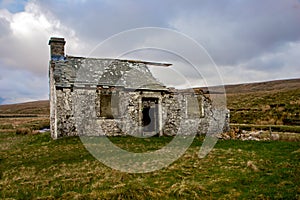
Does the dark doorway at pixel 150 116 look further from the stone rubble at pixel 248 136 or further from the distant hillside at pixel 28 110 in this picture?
the distant hillside at pixel 28 110

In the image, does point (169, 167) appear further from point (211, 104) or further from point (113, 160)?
point (211, 104)

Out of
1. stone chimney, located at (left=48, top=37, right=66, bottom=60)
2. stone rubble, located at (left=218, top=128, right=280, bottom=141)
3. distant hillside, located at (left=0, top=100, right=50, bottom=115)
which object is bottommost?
stone rubble, located at (left=218, top=128, right=280, bottom=141)

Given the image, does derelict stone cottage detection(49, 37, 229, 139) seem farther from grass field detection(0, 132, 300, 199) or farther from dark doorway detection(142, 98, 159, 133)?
grass field detection(0, 132, 300, 199)

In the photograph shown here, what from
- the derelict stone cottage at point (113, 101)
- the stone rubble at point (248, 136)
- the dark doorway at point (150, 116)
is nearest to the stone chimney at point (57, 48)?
the derelict stone cottage at point (113, 101)

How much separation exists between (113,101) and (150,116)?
4850 mm

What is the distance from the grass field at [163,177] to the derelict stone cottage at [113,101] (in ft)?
14.7

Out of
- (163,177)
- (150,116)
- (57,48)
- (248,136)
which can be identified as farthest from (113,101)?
(163,177)

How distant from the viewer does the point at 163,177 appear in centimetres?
904

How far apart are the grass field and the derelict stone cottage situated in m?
4.48

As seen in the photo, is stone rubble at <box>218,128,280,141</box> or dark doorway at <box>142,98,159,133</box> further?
dark doorway at <box>142,98,159,133</box>

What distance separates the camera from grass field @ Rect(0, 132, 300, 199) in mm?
7461

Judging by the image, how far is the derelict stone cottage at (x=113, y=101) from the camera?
57.9 feet

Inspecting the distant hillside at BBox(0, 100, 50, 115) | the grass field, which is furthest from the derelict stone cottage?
the distant hillside at BBox(0, 100, 50, 115)

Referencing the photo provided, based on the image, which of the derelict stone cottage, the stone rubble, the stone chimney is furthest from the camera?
the stone chimney
